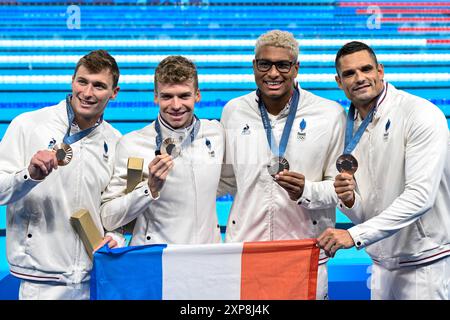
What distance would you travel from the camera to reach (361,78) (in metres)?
2.60

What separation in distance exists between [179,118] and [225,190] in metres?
0.44

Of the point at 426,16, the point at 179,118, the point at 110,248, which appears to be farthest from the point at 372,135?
the point at 426,16

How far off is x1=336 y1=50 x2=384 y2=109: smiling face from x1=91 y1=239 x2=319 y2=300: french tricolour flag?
1.97 ft

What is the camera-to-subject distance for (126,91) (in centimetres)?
681

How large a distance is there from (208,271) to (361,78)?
0.96 metres

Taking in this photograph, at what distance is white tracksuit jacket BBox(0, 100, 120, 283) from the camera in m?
2.53

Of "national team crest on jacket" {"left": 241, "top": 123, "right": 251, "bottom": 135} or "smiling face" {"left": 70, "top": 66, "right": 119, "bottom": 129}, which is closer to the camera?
"smiling face" {"left": 70, "top": 66, "right": 119, "bottom": 129}

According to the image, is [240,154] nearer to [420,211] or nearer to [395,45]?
[420,211]

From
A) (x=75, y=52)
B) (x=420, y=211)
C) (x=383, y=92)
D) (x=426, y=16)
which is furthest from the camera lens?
(x=426, y=16)

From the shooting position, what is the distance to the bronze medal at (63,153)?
2367 mm

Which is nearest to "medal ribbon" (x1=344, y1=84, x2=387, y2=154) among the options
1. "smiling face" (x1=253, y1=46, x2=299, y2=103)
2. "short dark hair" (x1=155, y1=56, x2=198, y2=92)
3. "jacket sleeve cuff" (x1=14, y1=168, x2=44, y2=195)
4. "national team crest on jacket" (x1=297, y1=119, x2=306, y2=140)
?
"national team crest on jacket" (x1=297, y1=119, x2=306, y2=140)

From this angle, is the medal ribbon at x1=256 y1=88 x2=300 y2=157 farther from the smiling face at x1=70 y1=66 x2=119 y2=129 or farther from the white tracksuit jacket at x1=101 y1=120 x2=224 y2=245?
the smiling face at x1=70 y1=66 x2=119 y2=129

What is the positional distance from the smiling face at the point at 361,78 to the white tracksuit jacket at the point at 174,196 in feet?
2.01

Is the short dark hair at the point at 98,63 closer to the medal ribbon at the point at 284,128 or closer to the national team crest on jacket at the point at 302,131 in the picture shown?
the medal ribbon at the point at 284,128
